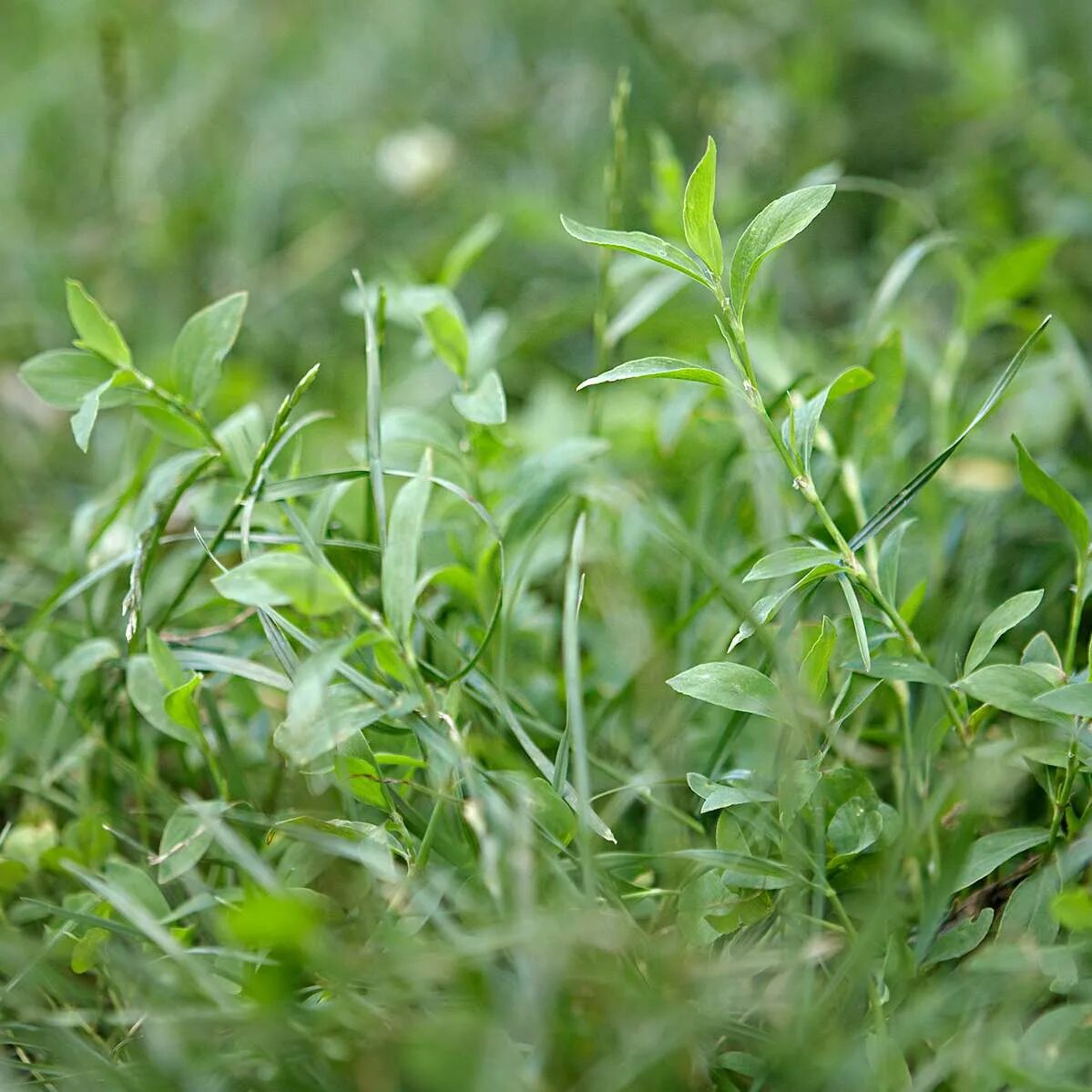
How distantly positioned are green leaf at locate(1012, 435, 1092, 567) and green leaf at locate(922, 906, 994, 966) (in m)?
0.18

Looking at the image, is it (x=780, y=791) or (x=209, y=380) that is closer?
(x=780, y=791)

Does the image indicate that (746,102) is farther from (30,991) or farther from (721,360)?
(30,991)

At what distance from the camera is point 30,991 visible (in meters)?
0.58

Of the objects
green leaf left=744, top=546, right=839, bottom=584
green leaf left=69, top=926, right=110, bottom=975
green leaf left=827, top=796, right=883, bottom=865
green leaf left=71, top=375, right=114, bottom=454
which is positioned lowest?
green leaf left=69, top=926, right=110, bottom=975

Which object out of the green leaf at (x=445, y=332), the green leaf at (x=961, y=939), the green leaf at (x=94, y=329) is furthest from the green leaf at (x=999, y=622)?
the green leaf at (x=94, y=329)

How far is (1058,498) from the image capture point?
0.57 m

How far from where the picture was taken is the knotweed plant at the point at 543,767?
45 cm

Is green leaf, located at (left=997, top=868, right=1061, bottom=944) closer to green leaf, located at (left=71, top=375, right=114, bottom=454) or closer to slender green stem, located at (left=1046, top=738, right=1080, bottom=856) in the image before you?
slender green stem, located at (left=1046, top=738, right=1080, bottom=856)

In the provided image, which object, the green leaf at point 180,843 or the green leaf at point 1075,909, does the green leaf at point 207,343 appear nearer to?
the green leaf at point 180,843

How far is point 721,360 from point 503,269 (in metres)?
0.51

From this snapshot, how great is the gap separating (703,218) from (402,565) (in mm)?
223

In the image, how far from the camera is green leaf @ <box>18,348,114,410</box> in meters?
0.64

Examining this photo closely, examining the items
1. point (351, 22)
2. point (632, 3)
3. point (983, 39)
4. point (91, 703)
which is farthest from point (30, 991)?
point (351, 22)

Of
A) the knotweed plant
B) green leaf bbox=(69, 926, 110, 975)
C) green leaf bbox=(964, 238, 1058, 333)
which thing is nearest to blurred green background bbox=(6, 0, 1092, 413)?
green leaf bbox=(964, 238, 1058, 333)
